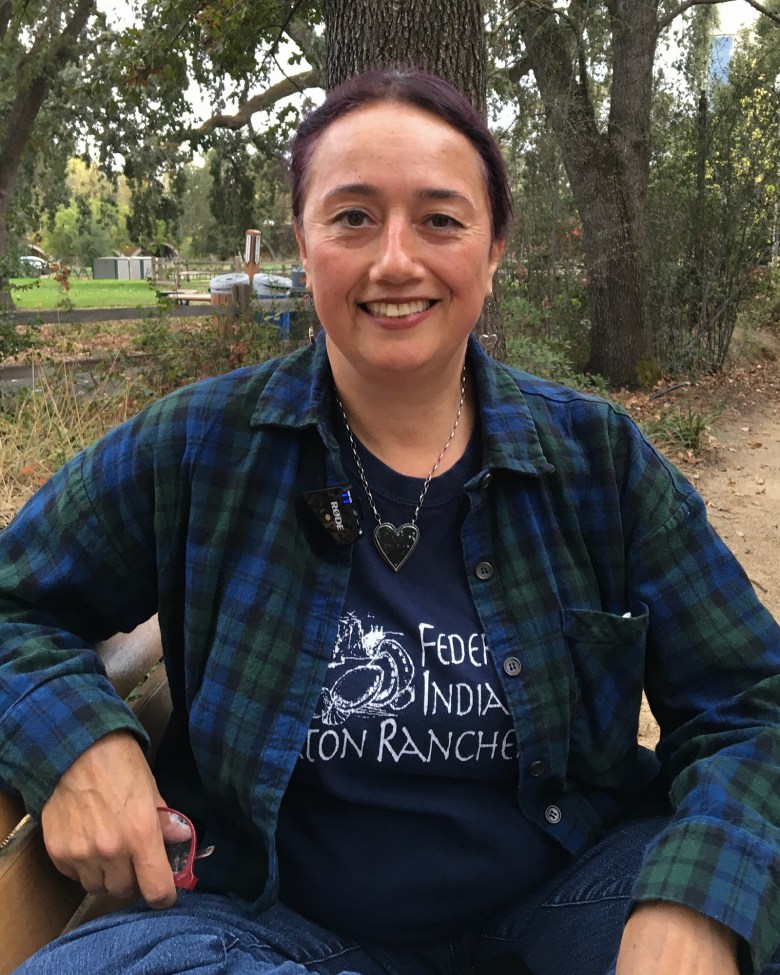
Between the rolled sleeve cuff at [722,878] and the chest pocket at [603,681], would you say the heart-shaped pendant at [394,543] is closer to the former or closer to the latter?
the chest pocket at [603,681]

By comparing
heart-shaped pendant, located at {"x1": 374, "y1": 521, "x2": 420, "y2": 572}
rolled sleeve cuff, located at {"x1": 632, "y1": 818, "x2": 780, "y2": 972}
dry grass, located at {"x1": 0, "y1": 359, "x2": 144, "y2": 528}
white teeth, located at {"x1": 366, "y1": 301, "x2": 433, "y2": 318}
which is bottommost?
dry grass, located at {"x1": 0, "y1": 359, "x2": 144, "y2": 528}

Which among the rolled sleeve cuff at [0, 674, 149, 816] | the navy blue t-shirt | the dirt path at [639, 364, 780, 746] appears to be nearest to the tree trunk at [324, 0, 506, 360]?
the dirt path at [639, 364, 780, 746]

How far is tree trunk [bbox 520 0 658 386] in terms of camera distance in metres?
8.69

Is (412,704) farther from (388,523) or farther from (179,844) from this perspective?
(179,844)

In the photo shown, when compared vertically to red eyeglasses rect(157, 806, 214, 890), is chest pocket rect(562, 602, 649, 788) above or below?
above

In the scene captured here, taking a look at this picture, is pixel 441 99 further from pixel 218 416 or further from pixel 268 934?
pixel 268 934

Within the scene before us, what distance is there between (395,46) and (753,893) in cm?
367

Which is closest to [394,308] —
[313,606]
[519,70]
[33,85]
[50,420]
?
[313,606]

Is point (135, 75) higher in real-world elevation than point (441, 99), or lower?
higher

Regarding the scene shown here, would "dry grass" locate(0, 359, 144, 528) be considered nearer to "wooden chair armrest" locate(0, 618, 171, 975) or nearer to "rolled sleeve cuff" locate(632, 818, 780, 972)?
"wooden chair armrest" locate(0, 618, 171, 975)

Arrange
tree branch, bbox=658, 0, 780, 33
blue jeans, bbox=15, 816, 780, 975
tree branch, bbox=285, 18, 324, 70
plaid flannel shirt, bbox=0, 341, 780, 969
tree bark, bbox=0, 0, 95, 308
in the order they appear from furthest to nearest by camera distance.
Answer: tree bark, bbox=0, 0, 95, 308, tree branch, bbox=658, 0, 780, 33, tree branch, bbox=285, 18, 324, 70, plaid flannel shirt, bbox=0, 341, 780, 969, blue jeans, bbox=15, 816, 780, 975

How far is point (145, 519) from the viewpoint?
1.54 meters

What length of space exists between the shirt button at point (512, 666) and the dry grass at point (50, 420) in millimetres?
3891

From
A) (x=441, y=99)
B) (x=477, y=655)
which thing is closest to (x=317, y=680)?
(x=477, y=655)
